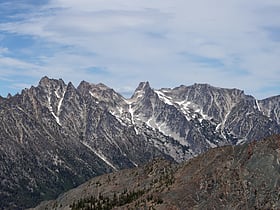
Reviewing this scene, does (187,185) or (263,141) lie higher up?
(263,141)

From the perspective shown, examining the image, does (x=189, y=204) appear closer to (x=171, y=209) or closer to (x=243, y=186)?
(x=171, y=209)

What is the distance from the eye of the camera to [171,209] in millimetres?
183625

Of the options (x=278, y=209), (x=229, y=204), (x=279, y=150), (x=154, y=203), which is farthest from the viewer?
(x=154, y=203)

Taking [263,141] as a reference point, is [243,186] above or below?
below

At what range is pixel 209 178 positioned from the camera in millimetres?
192250

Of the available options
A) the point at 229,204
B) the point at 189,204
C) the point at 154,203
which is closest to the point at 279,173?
the point at 229,204

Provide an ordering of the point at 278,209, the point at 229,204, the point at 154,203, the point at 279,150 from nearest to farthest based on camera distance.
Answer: the point at 278,209 < the point at 229,204 < the point at 279,150 < the point at 154,203

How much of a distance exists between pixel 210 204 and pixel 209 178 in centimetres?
1850

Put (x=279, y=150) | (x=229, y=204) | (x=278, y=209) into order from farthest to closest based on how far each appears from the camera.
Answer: (x=279, y=150) → (x=229, y=204) → (x=278, y=209)

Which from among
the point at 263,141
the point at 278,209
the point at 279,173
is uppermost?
the point at 263,141

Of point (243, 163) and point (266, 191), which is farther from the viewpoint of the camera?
point (243, 163)

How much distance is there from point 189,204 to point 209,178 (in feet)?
51.7

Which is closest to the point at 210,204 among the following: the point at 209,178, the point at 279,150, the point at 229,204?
the point at 229,204

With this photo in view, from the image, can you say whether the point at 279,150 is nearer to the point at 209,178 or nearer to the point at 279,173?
the point at 279,173
